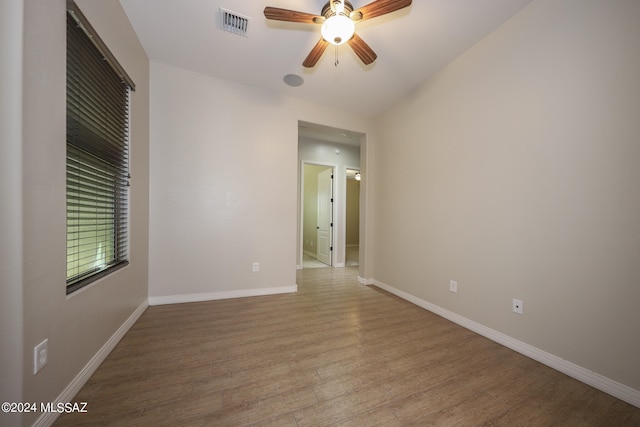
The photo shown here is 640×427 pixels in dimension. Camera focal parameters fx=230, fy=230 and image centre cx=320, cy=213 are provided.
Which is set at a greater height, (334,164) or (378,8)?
(378,8)

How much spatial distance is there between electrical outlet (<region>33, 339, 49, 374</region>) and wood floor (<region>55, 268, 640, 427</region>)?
35 cm

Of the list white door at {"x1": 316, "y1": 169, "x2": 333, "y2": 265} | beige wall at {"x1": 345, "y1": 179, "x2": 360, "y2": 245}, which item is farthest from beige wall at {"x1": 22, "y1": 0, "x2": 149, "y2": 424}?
beige wall at {"x1": 345, "y1": 179, "x2": 360, "y2": 245}

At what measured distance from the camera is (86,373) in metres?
1.49

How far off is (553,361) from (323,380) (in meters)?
1.75

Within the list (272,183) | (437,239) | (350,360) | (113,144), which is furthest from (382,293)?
(113,144)

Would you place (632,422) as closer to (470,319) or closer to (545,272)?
(545,272)

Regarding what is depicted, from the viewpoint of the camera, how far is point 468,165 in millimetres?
2396

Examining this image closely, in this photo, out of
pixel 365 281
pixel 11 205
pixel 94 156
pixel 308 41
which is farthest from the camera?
pixel 365 281

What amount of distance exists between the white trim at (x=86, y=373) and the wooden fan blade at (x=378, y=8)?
2.93 m

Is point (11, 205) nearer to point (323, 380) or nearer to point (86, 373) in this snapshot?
point (86, 373)

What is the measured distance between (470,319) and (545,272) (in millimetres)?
861

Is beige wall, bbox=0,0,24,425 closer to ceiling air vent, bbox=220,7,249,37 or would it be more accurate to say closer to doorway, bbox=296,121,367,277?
ceiling air vent, bbox=220,7,249,37

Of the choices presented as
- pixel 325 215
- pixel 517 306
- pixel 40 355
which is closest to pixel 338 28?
pixel 40 355

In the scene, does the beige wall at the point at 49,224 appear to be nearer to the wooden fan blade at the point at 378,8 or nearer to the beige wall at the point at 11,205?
the beige wall at the point at 11,205
